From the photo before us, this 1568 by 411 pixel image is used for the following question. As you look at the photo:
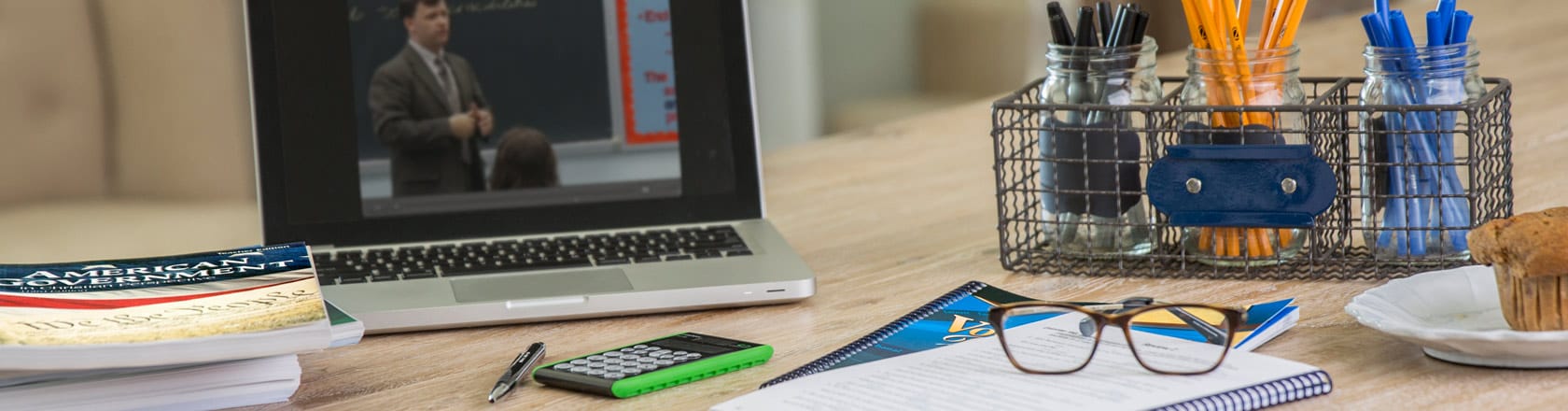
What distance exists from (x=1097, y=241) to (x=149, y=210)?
2.40 feet

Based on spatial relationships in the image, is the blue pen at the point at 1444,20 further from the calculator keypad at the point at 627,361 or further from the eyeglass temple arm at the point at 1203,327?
the calculator keypad at the point at 627,361

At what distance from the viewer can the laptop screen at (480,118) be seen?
1057mm

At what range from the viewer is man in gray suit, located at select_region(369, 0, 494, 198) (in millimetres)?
1062

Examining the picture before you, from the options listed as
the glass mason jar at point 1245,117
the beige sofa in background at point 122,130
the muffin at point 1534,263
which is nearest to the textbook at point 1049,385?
the muffin at point 1534,263

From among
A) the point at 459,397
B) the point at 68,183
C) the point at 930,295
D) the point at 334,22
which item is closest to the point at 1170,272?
the point at 930,295

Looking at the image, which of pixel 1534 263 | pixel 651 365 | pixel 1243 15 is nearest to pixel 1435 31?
pixel 1243 15

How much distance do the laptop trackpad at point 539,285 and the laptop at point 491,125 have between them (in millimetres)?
66

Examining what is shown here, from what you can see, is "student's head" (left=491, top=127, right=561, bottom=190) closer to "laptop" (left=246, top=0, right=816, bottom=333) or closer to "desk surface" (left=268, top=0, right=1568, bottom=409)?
"laptop" (left=246, top=0, right=816, bottom=333)

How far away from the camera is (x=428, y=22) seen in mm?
1070

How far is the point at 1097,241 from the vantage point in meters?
1.00

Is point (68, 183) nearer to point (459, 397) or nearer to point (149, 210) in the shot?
point (149, 210)

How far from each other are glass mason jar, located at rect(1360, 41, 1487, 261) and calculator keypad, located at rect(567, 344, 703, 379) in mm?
428

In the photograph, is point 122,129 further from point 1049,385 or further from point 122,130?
point 1049,385

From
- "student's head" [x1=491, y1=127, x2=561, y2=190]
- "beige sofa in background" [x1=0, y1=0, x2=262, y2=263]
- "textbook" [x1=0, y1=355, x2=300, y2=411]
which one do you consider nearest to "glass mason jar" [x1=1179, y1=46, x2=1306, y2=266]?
"student's head" [x1=491, y1=127, x2=561, y2=190]
